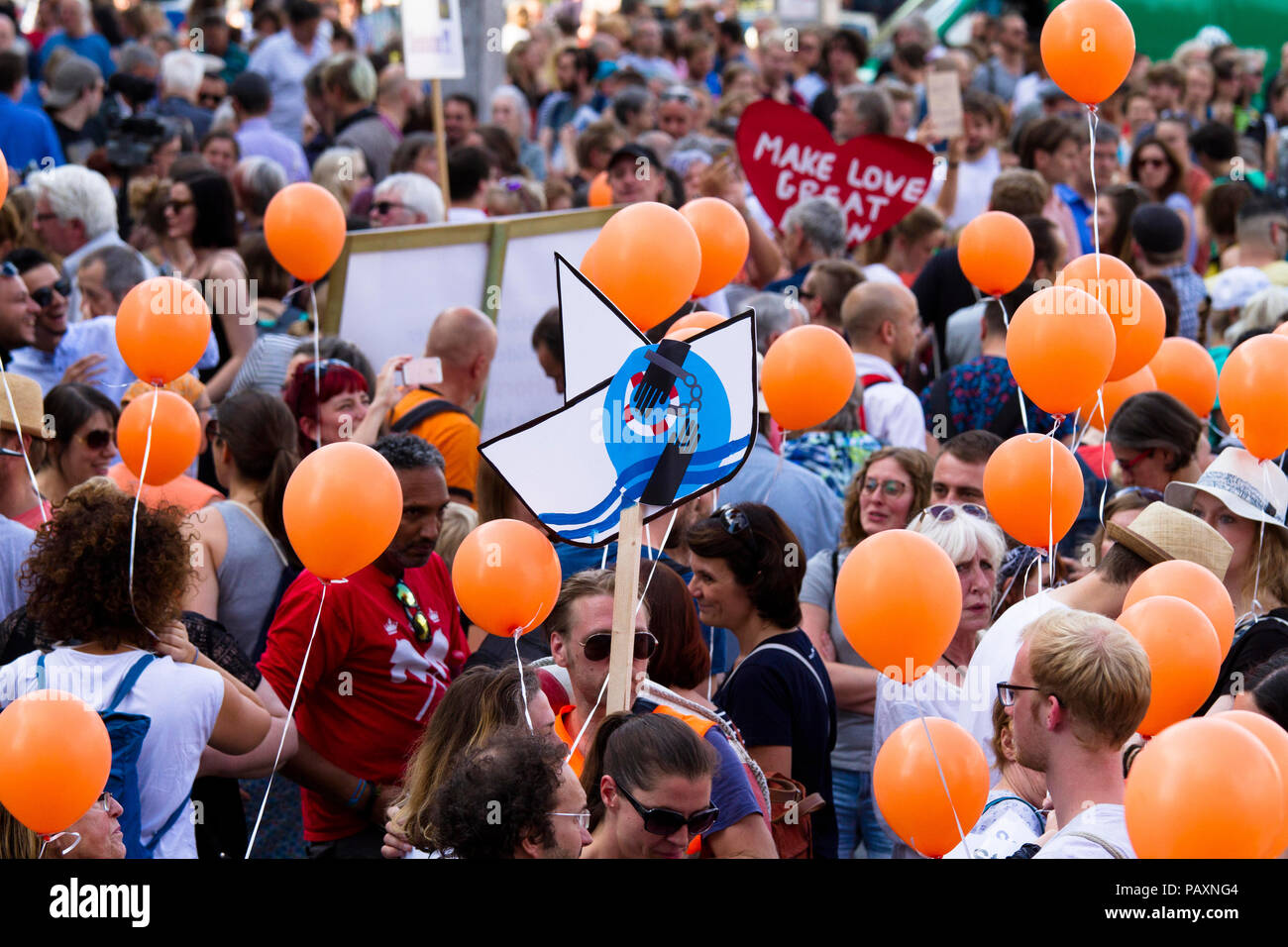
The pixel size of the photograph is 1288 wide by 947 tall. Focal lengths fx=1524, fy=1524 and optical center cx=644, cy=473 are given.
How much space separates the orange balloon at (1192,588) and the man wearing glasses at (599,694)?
866 millimetres

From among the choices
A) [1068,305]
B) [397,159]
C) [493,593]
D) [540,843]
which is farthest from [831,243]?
[540,843]

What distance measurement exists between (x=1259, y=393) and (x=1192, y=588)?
0.62m

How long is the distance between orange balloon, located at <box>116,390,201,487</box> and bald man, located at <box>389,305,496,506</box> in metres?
1.09

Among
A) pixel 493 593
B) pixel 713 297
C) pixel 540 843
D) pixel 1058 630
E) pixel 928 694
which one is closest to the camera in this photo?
pixel 540 843

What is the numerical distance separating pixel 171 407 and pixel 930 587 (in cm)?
194

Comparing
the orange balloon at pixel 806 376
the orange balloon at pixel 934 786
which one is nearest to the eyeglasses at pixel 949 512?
the orange balloon at pixel 806 376

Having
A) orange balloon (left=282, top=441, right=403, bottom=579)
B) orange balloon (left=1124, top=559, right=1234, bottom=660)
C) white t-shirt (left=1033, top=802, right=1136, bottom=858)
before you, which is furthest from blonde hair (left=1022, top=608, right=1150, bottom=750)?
orange balloon (left=282, top=441, right=403, bottom=579)

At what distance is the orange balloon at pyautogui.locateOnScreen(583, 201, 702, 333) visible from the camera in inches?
126

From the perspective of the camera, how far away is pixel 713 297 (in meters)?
6.27

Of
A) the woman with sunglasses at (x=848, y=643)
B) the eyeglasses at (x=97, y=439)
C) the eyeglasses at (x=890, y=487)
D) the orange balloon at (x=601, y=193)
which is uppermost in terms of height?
the orange balloon at (x=601, y=193)

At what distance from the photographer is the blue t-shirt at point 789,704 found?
11.1ft

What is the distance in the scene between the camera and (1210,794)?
2.09 m

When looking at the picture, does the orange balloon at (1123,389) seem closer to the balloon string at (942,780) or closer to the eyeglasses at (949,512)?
the eyeglasses at (949,512)

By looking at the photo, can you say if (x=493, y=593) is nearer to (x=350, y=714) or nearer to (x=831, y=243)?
(x=350, y=714)
